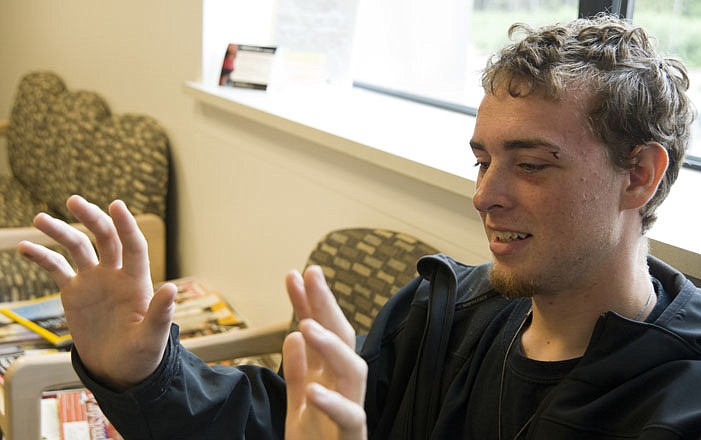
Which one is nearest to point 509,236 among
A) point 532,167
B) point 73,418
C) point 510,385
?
point 532,167

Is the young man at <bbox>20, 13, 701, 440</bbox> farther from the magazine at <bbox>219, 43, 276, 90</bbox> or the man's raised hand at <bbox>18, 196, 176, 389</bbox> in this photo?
the magazine at <bbox>219, 43, 276, 90</bbox>

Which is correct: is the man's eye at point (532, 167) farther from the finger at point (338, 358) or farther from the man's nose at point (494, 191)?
the finger at point (338, 358)

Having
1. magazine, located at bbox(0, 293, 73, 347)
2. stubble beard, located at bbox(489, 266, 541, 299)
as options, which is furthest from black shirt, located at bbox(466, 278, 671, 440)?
magazine, located at bbox(0, 293, 73, 347)

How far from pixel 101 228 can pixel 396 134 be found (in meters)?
1.13

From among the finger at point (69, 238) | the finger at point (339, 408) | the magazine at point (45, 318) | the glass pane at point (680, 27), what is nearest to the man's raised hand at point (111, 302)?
the finger at point (69, 238)

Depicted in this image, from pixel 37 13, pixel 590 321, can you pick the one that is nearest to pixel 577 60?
pixel 590 321

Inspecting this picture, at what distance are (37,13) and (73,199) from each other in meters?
3.75

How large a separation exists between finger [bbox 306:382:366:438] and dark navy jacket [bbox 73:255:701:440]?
1.20 ft

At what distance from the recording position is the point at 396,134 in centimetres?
217

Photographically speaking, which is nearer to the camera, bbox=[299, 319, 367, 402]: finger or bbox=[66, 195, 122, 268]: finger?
bbox=[299, 319, 367, 402]: finger

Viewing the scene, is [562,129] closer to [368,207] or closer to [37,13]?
[368,207]

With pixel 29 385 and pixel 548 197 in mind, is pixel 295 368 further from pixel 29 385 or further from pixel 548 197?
pixel 29 385

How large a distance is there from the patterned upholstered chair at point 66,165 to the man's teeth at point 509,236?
1.89 metres

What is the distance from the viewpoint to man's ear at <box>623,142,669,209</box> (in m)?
1.19
